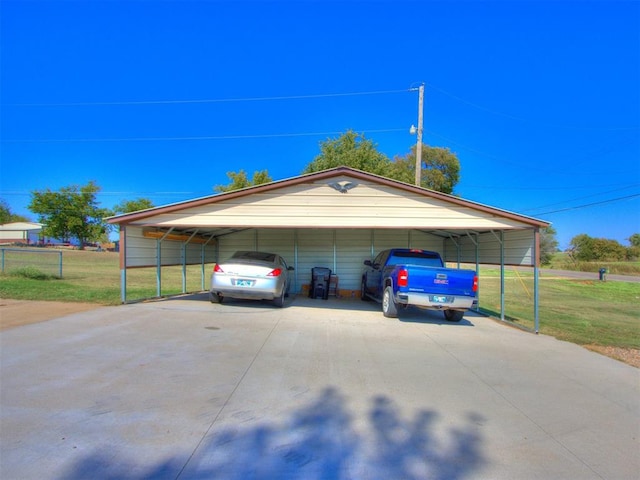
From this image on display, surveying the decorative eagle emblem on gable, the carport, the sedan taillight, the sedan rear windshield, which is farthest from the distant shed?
the decorative eagle emblem on gable

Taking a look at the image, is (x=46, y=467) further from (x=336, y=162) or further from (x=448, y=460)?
(x=336, y=162)

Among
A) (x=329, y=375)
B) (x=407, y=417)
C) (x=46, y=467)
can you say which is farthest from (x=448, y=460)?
(x=46, y=467)

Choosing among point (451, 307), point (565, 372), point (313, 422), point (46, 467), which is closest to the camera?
point (46, 467)

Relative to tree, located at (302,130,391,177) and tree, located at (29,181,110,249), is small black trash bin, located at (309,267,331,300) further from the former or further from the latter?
tree, located at (29,181,110,249)

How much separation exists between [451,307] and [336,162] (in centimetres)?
1955

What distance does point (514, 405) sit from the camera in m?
4.45

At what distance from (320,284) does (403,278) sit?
5.61 meters

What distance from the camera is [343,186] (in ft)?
34.6

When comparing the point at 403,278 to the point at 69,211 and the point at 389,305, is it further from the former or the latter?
the point at 69,211

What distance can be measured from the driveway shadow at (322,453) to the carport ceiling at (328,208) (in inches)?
265

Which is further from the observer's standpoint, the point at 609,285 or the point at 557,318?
the point at 609,285

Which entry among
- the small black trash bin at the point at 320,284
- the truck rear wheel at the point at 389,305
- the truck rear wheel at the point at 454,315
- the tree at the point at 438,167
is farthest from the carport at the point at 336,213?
the tree at the point at 438,167

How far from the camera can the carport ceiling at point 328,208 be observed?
10.2m

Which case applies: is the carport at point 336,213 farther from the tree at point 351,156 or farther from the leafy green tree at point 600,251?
the leafy green tree at point 600,251
